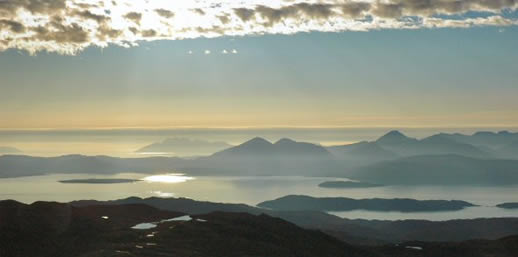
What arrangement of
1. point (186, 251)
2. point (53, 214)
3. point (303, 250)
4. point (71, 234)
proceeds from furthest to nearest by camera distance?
1. point (53, 214)
2. point (303, 250)
3. point (71, 234)
4. point (186, 251)

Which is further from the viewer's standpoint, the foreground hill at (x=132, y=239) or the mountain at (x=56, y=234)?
the mountain at (x=56, y=234)

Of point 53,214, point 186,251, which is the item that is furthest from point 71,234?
point 186,251

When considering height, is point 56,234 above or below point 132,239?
above

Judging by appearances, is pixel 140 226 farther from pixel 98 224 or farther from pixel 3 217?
pixel 3 217

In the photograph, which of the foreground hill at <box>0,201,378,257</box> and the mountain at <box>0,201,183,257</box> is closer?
the foreground hill at <box>0,201,378,257</box>

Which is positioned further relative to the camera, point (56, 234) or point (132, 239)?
point (56, 234)

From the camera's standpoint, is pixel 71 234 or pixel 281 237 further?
pixel 281 237

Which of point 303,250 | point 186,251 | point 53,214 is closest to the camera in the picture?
point 186,251

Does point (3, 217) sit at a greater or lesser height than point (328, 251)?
greater
